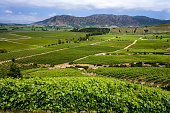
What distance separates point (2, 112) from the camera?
769cm

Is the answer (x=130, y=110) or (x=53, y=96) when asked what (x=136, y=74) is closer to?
(x=130, y=110)

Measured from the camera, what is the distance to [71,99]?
895 cm

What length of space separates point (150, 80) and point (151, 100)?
1811 centimetres

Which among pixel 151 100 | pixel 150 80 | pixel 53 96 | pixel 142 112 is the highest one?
pixel 53 96

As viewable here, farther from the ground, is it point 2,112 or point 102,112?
point 2,112

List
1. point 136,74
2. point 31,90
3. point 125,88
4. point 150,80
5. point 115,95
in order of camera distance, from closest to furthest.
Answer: point 31,90 → point 115,95 → point 125,88 → point 150,80 → point 136,74

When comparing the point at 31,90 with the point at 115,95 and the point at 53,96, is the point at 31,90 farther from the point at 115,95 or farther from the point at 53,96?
the point at 115,95

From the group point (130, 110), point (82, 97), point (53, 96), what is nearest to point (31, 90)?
point (53, 96)

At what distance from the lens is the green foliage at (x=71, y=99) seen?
27.5ft

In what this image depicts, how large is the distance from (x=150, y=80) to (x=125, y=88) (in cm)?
1858

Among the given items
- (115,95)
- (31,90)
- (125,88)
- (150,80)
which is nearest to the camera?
(31,90)

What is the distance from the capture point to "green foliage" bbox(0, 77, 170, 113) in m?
8.37

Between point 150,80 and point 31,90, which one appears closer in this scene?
point 31,90

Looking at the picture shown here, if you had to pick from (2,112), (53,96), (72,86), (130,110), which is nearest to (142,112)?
(130,110)
